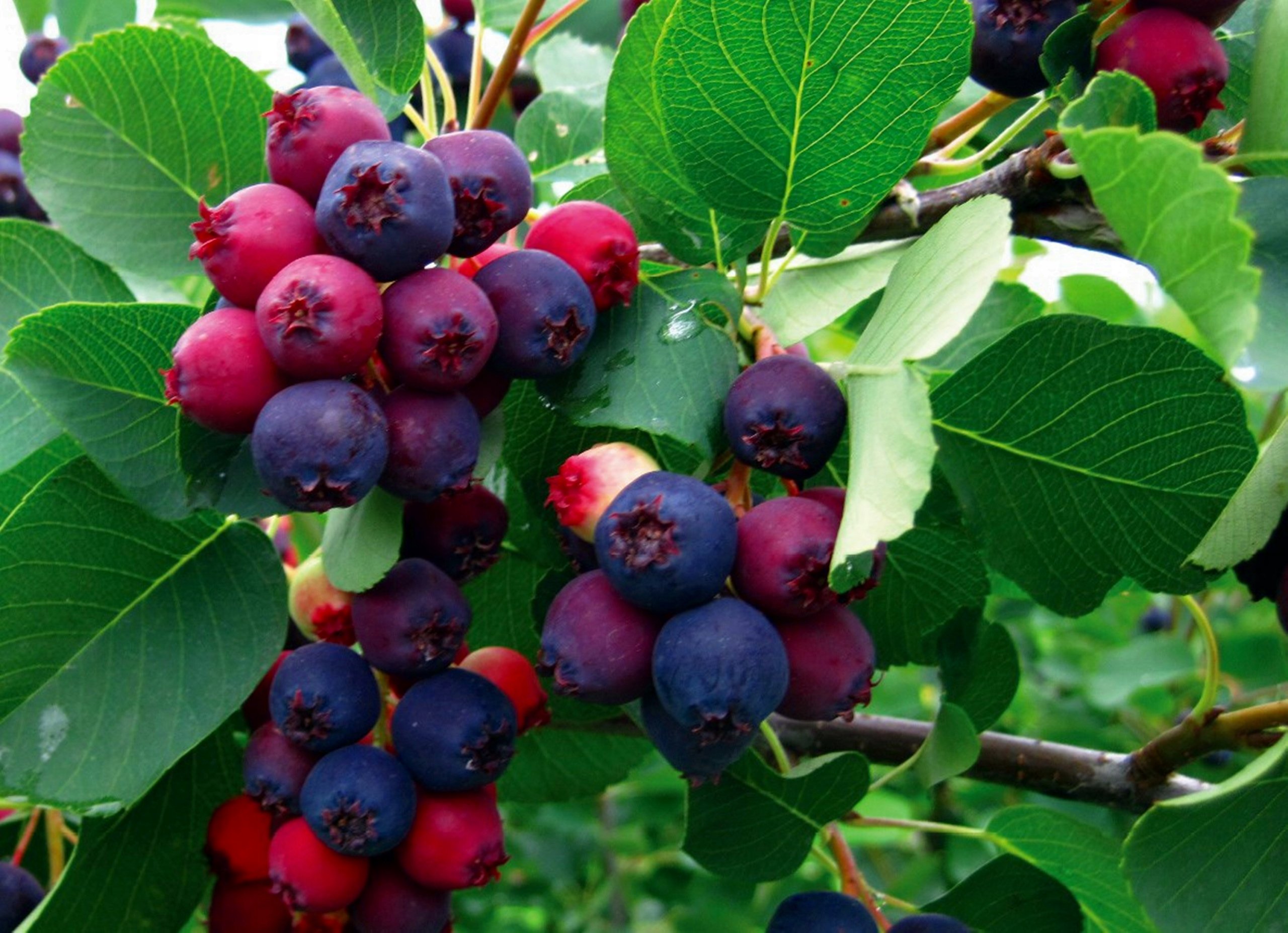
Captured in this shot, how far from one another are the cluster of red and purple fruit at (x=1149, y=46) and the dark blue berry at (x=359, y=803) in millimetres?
939

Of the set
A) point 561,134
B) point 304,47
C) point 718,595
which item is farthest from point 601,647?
point 304,47

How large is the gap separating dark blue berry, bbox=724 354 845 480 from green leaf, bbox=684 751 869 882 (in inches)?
14.7

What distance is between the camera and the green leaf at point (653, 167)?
1.09 metres

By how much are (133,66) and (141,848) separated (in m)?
0.91

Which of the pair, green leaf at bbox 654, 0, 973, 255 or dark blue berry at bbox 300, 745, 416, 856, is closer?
green leaf at bbox 654, 0, 973, 255

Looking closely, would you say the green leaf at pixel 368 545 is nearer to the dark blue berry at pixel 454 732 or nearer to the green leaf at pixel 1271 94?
the dark blue berry at pixel 454 732

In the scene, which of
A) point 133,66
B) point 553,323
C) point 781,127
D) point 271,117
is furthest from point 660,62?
point 133,66

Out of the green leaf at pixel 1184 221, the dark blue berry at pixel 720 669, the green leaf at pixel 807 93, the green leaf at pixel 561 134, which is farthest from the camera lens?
the green leaf at pixel 561 134

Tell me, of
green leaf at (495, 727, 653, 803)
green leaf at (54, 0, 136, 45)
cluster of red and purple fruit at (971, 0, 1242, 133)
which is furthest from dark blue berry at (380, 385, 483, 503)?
green leaf at (54, 0, 136, 45)

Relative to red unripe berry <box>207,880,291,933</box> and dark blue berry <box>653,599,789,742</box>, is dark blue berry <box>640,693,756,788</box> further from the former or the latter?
red unripe berry <box>207,880,291,933</box>

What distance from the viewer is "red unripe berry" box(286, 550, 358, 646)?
1280 mm

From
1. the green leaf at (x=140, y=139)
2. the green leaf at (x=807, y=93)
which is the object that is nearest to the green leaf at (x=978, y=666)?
the green leaf at (x=807, y=93)

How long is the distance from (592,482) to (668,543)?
5.7 inches

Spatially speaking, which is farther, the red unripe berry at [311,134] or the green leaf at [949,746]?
the green leaf at [949,746]
